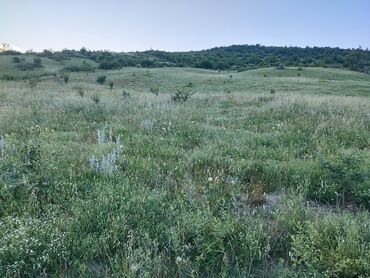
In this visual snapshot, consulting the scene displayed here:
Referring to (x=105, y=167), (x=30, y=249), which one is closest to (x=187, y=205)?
(x=105, y=167)

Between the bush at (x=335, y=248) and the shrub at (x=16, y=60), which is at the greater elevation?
the bush at (x=335, y=248)

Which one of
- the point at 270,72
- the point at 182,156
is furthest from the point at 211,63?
the point at 182,156

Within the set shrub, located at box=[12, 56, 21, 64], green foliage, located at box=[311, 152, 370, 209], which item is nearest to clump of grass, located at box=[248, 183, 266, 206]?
green foliage, located at box=[311, 152, 370, 209]

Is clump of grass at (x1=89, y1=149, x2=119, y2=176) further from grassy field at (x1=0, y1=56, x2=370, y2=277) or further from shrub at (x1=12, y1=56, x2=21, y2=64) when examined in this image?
shrub at (x1=12, y1=56, x2=21, y2=64)

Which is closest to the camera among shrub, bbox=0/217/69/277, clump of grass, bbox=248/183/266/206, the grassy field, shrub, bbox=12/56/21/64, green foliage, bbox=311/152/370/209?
shrub, bbox=0/217/69/277

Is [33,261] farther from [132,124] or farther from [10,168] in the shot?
[132,124]

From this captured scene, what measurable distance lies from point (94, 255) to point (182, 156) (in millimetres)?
3589

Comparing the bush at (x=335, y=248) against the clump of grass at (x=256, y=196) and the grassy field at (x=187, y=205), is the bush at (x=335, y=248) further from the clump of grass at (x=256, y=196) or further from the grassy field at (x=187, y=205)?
the clump of grass at (x=256, y=196)

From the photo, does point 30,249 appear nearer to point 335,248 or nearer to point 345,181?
point 335,248

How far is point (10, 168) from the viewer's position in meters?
5.61

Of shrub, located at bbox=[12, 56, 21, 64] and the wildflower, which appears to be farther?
shrub, located at bbox=[12, 56, 21, 64]

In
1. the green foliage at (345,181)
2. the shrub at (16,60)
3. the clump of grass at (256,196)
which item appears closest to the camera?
the clump of grass at (256,196)

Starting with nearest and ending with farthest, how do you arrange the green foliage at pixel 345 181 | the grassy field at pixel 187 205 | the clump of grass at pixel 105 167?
1. the grassy field at pixel 187 205
2. the green foliage at pixel 345 181
3. the clump of grass at pixel 105 167

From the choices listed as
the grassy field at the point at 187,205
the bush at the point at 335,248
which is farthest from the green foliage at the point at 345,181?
the bush at the point at 335,248
